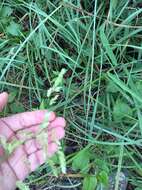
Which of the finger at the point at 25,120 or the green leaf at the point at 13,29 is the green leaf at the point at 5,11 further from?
the finger at the point at 25,120

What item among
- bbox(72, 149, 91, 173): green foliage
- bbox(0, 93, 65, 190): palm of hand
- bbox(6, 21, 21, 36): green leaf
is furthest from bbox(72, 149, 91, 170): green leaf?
bbox(6, 21, 21, 36): green leaf

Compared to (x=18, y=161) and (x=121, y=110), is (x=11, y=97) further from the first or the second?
(x=121, y=110)

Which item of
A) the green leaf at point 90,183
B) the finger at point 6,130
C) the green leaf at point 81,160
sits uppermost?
the finger at point 6,130

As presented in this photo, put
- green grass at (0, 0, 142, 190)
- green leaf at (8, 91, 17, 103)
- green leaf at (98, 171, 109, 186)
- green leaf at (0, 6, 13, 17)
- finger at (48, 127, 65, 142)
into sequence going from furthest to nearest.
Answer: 1. green leaf at (0, 6, 13, 17)
2. green leaf at (8, 91, 17, 103)
3. green grass at (0, 0, 142, 190)
4. green leaf at (98, 171, 109, 186)
5. finger at (48, 127, 65, 142)

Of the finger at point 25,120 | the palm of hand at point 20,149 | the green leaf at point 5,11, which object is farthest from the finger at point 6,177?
the green leaf at point 5,11

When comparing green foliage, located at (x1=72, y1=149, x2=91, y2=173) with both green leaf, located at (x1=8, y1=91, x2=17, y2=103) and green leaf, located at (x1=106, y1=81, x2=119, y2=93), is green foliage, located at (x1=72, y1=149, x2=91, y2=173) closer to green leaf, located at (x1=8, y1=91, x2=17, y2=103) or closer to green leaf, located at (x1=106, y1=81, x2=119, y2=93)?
green leaf, located at (x1=106, y1=81, x2=119, y2=93)

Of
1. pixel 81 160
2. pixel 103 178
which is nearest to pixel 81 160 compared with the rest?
pixel 81 160

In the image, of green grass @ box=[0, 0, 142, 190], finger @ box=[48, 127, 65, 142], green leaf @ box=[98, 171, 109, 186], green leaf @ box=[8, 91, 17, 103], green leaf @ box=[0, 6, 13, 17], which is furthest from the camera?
green leaf @ box=[0, 6, 13, 17]

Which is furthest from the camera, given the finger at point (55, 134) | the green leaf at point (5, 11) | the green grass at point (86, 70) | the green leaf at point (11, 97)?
the green leaf at point (5, 11)
